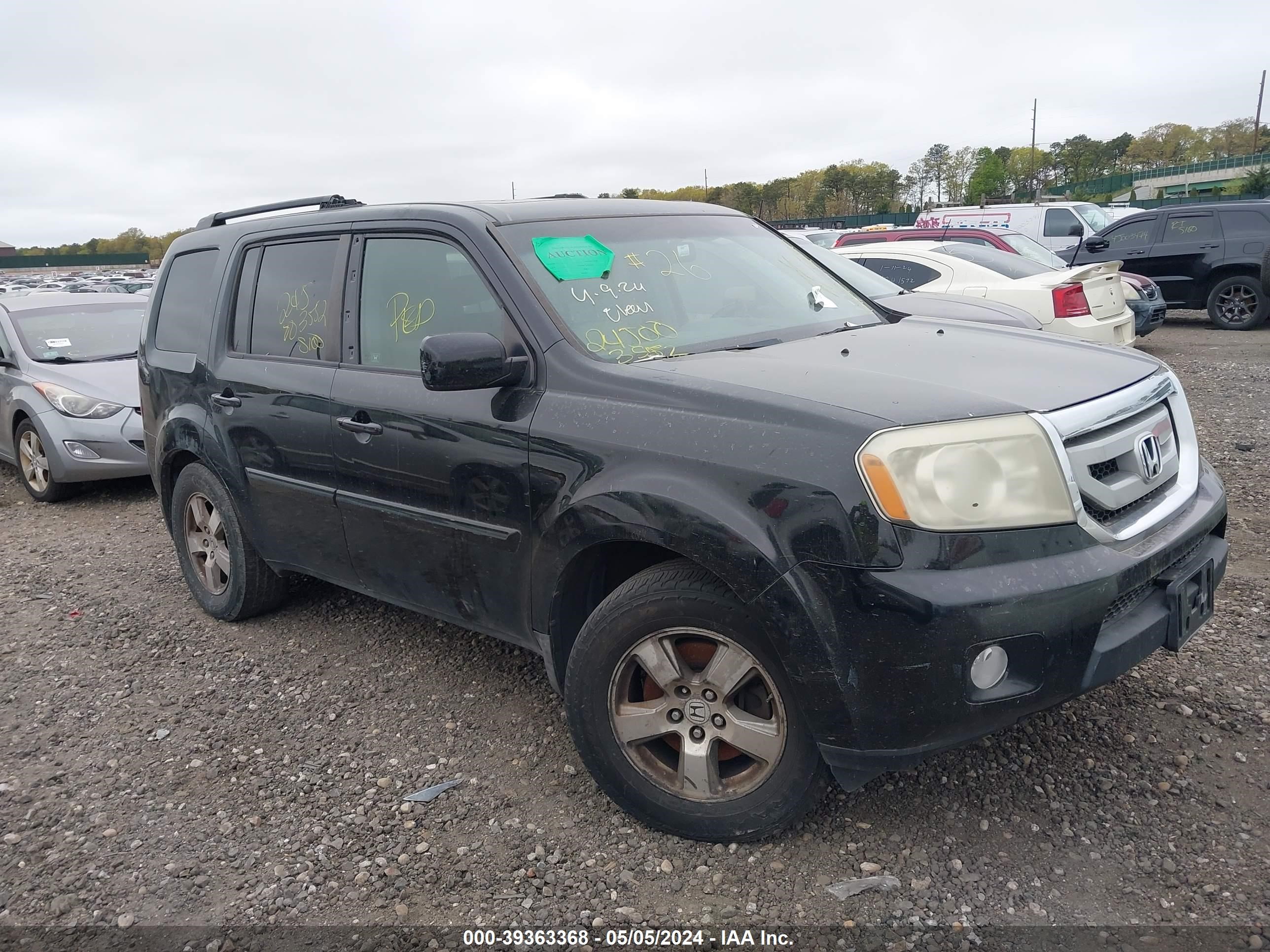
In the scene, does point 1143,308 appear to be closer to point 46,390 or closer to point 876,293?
point 876,293

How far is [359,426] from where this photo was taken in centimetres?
351

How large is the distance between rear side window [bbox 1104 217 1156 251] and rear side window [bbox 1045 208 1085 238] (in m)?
4.32

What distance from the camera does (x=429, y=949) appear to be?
2.49 meters

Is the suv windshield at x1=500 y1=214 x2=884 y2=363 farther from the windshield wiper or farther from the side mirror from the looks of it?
the side mirror

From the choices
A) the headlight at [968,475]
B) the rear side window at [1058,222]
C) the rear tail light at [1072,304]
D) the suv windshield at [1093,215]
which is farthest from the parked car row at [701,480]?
the suv windshield at [1093,215]

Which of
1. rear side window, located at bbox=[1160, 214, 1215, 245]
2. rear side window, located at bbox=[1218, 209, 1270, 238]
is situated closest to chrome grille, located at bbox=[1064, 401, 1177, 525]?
rear side window, located at bbox=[1218, 209, 1270, 238]

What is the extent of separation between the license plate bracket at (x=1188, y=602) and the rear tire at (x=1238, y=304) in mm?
12255

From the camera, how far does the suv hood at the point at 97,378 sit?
7.34 m

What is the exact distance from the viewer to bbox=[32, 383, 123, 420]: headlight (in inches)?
284

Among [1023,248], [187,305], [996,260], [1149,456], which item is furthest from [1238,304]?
[187,305]

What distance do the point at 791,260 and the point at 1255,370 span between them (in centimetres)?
815

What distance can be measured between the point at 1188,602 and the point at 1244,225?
1279 cm

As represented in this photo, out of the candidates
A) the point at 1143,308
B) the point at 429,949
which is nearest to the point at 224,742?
the point at 429,949

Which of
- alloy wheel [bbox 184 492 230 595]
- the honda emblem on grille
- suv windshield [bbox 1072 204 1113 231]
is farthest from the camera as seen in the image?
suv windshield [bbox 1072 204 1113 231]
